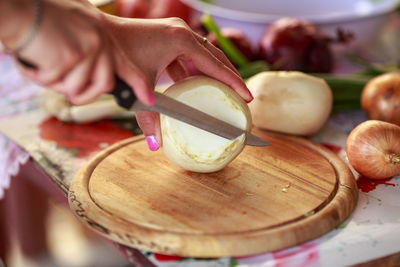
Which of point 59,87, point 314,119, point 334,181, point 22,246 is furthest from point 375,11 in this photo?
point 22,246

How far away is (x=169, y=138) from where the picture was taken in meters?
1.31

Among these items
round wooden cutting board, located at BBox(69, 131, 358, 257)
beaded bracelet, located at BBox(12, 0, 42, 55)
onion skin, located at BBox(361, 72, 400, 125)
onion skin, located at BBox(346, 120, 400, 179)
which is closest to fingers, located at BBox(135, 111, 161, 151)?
round wooden cutting board, located at BBox(69, 131, 358, 257)

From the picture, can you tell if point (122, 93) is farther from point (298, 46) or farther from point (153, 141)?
point (298, 46)

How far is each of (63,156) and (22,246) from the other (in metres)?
0.79

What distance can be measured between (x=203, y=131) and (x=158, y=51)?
249mm

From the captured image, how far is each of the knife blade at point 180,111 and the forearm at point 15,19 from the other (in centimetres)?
22

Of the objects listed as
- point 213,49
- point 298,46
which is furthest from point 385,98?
point 213,49

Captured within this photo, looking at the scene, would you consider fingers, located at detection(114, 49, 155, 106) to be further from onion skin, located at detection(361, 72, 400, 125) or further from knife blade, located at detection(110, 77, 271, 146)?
onion skin, located at detection(361, 72, 400, 125)

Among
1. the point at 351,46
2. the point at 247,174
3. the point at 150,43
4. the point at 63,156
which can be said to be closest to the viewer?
the point at 150,43

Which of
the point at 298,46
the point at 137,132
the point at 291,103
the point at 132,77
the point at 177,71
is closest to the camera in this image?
the point at 132,77

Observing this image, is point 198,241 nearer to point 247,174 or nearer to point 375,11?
point 247,174

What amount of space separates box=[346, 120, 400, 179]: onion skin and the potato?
0.80 ft

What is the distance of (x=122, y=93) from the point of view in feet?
3.52

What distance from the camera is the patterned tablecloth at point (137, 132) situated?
3.58 feet
